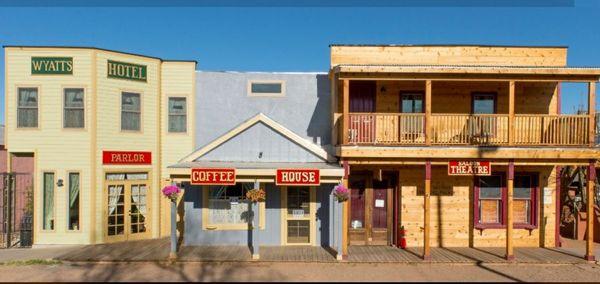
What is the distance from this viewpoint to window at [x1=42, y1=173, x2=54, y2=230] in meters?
12.4

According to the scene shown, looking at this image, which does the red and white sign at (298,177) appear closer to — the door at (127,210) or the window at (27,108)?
the door at (127,210)

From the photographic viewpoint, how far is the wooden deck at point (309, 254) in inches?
420

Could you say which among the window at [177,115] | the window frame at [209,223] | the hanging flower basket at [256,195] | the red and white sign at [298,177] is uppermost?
the window at [177,115]

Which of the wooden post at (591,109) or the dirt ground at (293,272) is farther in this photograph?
the wooden post at (591,109)

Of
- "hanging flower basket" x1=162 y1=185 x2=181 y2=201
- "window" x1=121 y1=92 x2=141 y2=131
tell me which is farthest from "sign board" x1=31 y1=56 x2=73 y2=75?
"hanging flower basket" x1=162 y1=185 x2=181 y2=201

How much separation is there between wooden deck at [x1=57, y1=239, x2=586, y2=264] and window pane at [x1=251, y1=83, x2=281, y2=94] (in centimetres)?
558

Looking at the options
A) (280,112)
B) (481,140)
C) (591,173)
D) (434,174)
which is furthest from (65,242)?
(591,173)

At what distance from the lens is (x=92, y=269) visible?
986 centimetres

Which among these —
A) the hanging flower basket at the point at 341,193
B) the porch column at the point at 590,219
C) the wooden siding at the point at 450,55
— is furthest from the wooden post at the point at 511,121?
the hanging flower basket at the point at 341,193

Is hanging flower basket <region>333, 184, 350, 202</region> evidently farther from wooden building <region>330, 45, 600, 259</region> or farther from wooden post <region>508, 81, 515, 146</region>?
wooden post <region>508, 81, 515, 146</region>

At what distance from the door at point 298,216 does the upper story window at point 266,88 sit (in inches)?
148

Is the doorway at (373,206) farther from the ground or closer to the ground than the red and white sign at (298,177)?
closer to the ground

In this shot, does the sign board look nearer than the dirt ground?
No

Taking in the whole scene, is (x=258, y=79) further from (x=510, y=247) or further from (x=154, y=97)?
(x=510, y=247)
